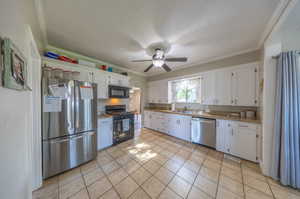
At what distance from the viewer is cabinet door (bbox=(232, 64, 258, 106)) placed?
7.82 ft

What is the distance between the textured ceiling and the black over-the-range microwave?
108 centimetres

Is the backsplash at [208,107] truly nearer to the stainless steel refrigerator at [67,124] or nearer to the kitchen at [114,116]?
the kitchen at [114,116]

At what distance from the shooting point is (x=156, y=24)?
5.56ft

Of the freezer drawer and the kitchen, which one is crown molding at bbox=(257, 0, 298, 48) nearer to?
the kitchen

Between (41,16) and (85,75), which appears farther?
(85,75)

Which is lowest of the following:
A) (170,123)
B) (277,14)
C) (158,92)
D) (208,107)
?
(170,123)

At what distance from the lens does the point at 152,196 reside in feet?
4.75

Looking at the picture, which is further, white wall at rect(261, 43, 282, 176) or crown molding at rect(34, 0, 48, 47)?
white wall at rect(261, 43, 282, 176)

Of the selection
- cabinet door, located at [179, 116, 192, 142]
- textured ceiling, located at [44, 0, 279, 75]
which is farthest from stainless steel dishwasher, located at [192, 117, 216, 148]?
textured ceiling, located at [44, 0, 279, 75]

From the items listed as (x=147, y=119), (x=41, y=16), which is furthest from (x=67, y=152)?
(x=147, y=119)

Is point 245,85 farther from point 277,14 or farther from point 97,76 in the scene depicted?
point 97,76

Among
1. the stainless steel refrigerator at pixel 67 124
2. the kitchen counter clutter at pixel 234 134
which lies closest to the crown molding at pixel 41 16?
the stainless steel refrigerator at pixel 67 124

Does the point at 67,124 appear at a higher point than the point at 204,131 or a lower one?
higher

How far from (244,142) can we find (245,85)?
1365 mm
